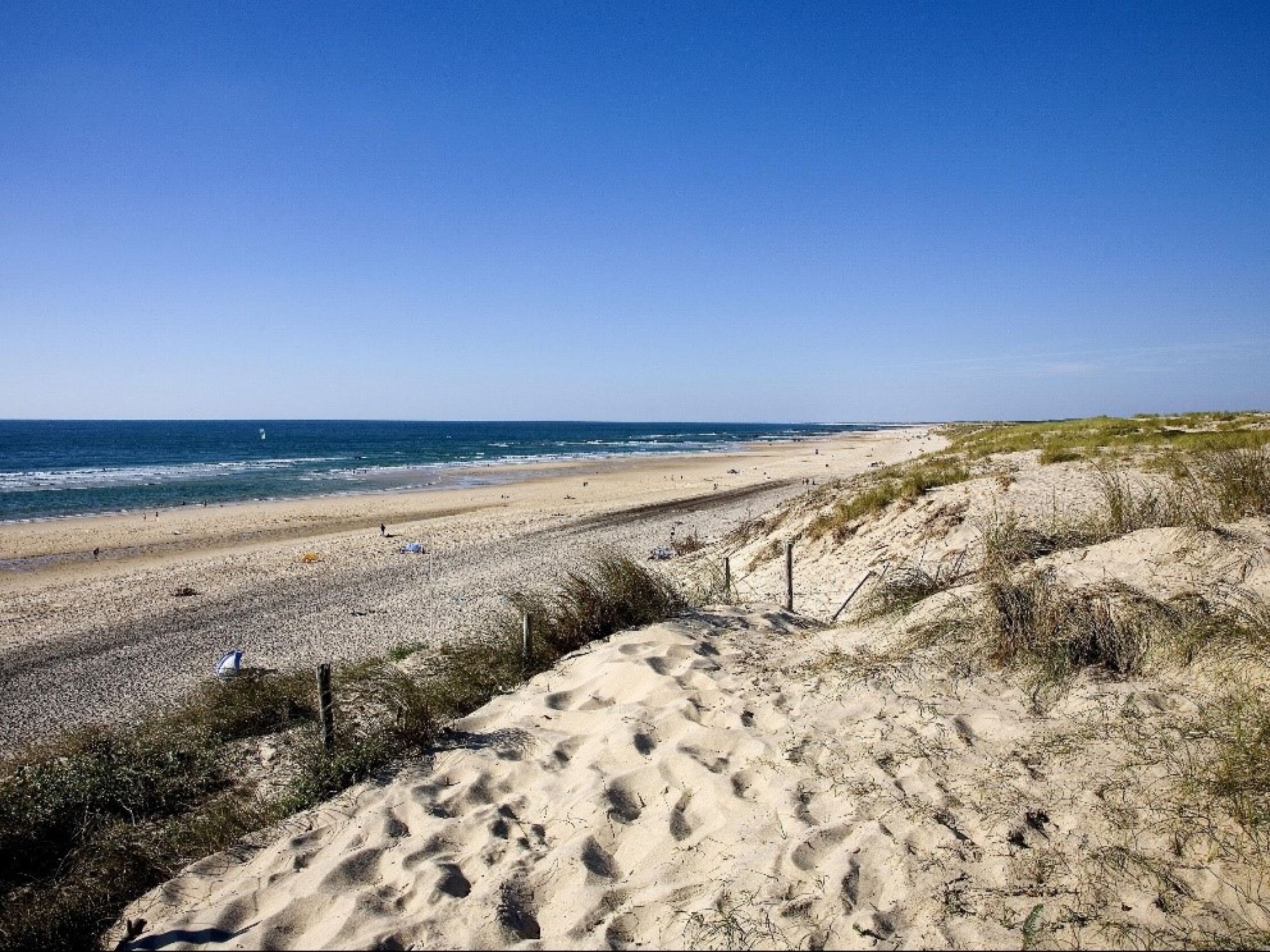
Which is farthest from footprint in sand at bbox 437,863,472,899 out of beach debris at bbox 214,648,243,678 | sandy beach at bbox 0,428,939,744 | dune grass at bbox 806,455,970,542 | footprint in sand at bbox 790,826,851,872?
dune grass at bbox 806,455,970,542

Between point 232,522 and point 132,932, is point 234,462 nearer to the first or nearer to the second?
point 232,522

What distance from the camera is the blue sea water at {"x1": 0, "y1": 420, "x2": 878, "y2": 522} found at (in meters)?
33.4

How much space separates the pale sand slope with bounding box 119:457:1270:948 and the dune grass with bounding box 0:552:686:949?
0.35 metres

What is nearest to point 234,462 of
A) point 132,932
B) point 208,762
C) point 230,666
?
point 230,666

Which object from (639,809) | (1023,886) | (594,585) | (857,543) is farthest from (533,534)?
(1023,886)

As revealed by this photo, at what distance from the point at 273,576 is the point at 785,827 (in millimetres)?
16033

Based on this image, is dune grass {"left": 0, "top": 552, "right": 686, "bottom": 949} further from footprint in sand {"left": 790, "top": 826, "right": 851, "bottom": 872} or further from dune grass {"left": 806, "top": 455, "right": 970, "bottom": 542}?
dune grass {"left": 806, "top": 455, "right": 970, "bottom": 542}

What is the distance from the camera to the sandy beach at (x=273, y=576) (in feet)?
33.8

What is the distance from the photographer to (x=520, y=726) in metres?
5.36

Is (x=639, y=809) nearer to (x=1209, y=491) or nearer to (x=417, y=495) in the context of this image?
(x=1209, y=491)

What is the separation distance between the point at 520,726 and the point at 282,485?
125ft

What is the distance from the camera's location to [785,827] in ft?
12.3

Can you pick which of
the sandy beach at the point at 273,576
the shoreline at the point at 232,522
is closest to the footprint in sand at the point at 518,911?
the sandy beach at the point at 273,576

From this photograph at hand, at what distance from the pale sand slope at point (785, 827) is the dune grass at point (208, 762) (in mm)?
353
